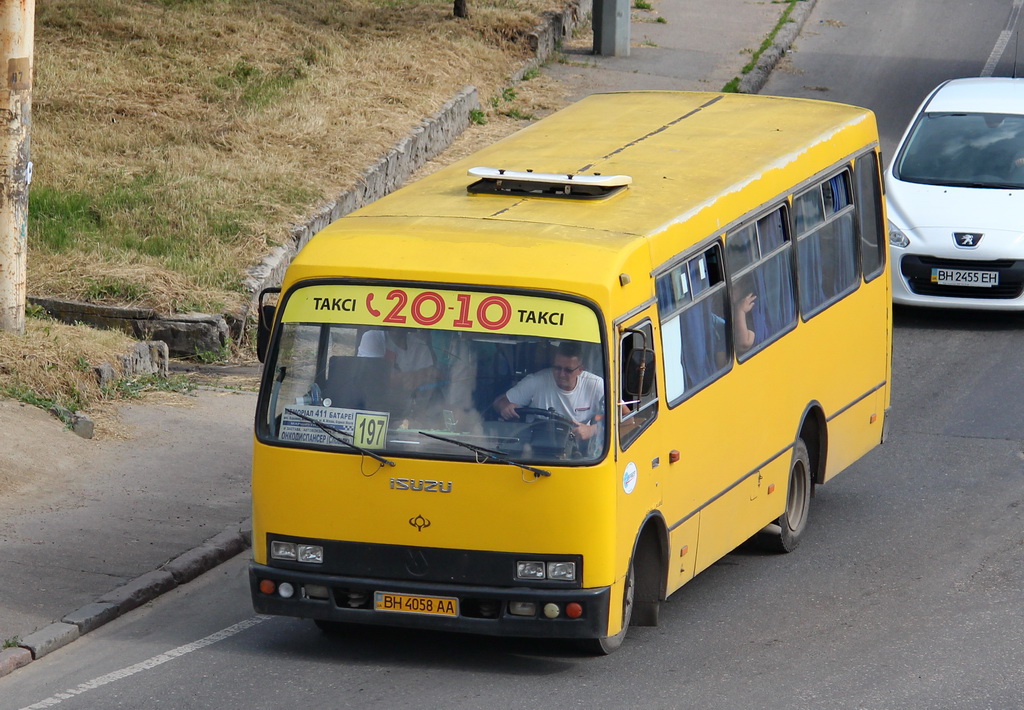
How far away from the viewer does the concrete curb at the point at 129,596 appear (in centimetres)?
910

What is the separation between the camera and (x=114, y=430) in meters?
13.1

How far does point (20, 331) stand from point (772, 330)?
6.81m

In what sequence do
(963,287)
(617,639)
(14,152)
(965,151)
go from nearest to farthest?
(617,639)
(14,152)
(963,287)
(965,151)

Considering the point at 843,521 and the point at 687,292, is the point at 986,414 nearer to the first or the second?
the point at 843,521

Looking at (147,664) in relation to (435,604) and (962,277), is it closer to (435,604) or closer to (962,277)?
(435,604)

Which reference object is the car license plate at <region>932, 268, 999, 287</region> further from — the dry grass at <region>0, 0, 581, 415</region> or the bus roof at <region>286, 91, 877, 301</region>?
the dry grass at <region>0, 0, 581, 415</region>

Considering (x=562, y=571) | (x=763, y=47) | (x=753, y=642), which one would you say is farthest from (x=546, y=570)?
(x=763, y=47)

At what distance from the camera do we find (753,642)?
9242mm

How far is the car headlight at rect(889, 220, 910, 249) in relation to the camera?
1648 cm

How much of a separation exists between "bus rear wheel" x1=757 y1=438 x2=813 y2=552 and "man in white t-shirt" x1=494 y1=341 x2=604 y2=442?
9.98 feet

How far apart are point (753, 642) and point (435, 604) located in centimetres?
196

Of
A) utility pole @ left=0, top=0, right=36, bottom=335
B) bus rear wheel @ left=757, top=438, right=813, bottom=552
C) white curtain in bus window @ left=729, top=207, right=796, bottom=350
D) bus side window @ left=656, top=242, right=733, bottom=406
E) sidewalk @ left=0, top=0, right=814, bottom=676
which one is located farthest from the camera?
utility pole @ left=0, top=0, right=36, bottom=335

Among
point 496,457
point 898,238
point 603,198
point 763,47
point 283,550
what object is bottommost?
point 898,238

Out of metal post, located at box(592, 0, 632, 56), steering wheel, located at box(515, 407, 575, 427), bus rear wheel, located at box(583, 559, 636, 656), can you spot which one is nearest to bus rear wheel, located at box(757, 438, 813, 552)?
bus rear wheel, located at box(583, 559, 636, 656)
